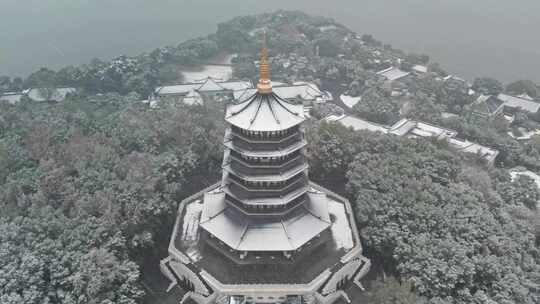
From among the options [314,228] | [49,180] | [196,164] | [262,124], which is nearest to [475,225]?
[314,228]

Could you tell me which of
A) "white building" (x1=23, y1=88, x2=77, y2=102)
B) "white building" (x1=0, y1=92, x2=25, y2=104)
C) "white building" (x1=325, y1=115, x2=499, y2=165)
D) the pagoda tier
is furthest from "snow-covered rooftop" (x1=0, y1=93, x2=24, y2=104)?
"white building" (x1=325, y1=115, x2=499, y2=165)

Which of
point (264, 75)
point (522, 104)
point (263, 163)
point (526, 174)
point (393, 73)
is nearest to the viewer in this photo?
point (264, 75)

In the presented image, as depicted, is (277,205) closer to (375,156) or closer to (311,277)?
(311,277)

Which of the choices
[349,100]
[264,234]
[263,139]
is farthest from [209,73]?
[264,234]

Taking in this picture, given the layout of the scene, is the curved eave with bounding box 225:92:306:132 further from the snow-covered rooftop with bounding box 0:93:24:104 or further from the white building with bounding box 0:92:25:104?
the snow-covered rooftop with bounding box 0:93:24:104

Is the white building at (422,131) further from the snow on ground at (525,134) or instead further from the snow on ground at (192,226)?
the snow on ground at (192,226)

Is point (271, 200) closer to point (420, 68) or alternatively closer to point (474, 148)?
point (474, 148)

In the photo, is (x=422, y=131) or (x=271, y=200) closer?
(x=271, y=200)
